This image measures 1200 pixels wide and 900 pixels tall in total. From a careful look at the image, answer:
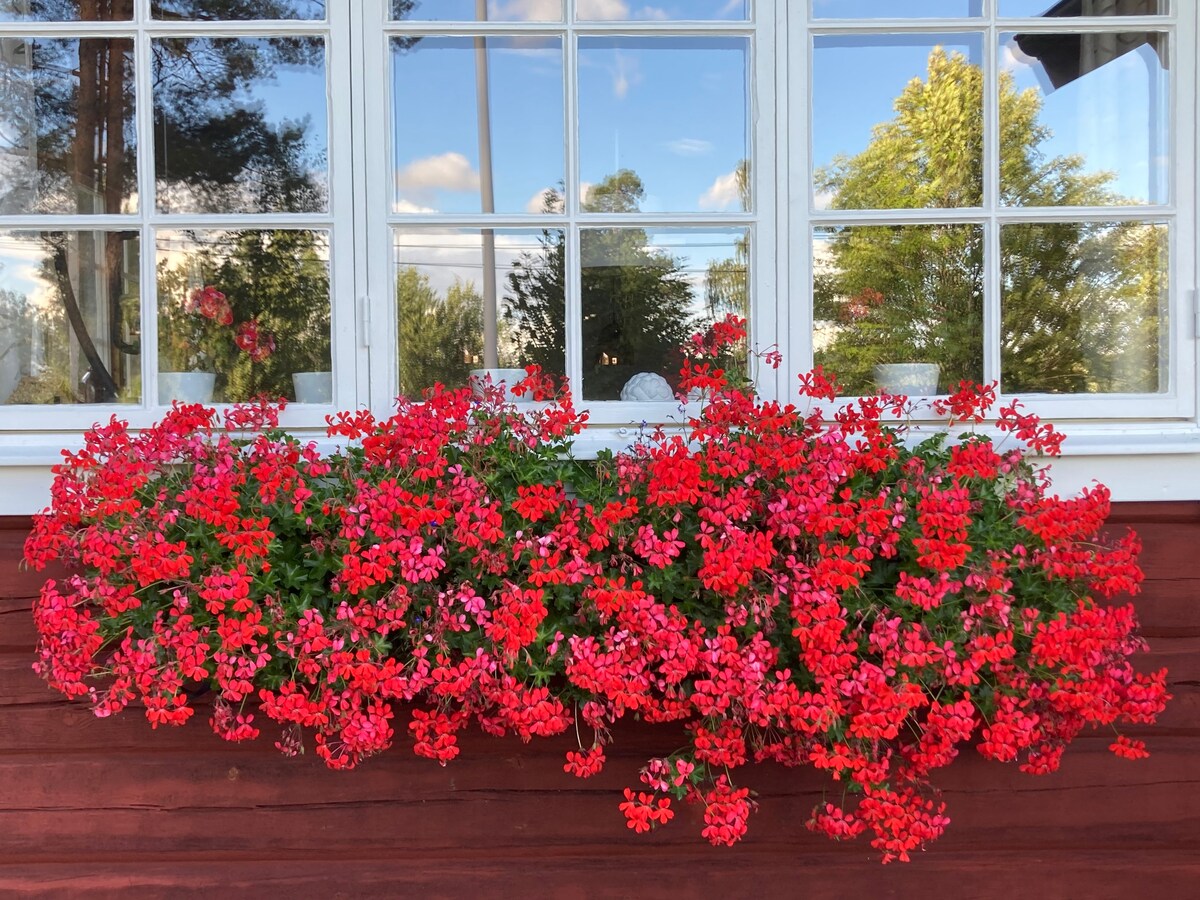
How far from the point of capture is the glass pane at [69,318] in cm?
204

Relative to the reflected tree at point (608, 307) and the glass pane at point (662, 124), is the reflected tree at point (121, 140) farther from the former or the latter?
the glass pane at point (662, 124)

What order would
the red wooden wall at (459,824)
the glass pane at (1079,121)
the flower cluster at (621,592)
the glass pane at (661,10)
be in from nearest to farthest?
1. the flower cluster at (621,592)
2. the red wooden wall at (459,824)
3. the glass pane at (1079,121)
4. the glass pane at (661,10)

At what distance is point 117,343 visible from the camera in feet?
6.77

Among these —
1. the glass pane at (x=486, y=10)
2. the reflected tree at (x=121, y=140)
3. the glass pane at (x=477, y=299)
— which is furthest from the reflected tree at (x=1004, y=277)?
the reflected tree at (x=121, y=140)

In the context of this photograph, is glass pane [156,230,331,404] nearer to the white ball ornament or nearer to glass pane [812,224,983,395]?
the white ball ornament

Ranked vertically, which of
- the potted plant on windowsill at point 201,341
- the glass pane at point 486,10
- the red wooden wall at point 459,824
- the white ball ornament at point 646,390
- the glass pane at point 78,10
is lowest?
the red wooden wall at point 459,824

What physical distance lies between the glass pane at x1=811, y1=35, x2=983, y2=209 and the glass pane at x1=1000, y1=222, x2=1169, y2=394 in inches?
8.1

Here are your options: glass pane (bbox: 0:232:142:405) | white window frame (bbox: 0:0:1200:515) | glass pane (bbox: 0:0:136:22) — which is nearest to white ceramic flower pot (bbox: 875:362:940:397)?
white window frame (bbox: 0:0:1200:515)

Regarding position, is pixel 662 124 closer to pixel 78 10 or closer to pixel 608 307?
pixel 608 307

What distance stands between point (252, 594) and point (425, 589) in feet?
0.97

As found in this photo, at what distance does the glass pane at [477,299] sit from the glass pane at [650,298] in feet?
0.28

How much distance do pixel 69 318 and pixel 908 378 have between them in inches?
75.2

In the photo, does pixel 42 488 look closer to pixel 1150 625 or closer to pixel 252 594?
pixel 252 594

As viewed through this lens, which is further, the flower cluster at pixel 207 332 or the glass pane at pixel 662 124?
the glass pane at pixel 662 124
